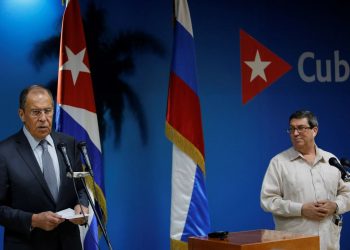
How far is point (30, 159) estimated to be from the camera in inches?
117

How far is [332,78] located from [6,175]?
12.5 feet

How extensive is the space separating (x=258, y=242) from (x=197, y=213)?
1750mm

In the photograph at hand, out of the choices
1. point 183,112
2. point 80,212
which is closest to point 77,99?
point 183,112

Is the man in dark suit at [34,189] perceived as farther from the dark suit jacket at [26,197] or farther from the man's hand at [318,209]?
the man's hand at [318,209]

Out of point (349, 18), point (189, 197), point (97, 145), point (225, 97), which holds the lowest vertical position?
point (189, 197)

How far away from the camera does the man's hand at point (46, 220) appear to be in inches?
109

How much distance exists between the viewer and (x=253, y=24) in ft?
18.0

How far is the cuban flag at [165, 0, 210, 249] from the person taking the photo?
14.4 ft

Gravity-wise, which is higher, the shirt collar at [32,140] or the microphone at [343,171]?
the shirt collar at [32,140]

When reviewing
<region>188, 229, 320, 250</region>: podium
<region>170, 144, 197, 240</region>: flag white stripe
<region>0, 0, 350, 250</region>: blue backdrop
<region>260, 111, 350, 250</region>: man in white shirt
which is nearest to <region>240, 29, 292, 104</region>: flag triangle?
<region>0, 0, 350, 250</region>: blue backdrop

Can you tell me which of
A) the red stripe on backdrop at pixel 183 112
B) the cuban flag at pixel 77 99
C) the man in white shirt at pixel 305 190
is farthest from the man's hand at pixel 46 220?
the red stripe on backdrop at pixel 183 112

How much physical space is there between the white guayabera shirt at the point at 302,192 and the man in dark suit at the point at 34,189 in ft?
4.69

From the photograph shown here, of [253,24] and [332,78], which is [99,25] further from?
[332,78]

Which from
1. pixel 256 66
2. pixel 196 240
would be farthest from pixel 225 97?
pixel 196 240
